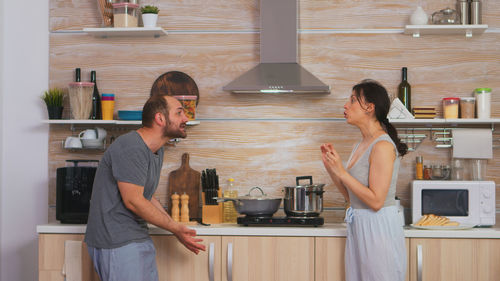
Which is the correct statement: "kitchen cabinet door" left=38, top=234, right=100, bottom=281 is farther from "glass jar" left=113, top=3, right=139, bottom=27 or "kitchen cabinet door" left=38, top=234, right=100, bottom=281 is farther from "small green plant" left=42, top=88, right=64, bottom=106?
"glass jar" left=113, top=3, right=139, bottom=27

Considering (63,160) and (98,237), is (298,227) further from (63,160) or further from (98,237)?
(63,160)

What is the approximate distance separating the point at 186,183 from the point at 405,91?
149 centimetres

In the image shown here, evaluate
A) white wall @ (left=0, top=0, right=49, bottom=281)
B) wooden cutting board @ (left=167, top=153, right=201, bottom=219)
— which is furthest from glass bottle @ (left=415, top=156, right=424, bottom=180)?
white wall @ (left=0, top=0, right=49, bottom=281)

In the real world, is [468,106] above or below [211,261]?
above

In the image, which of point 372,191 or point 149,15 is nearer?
point 372,191

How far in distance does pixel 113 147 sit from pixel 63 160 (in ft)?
4.46

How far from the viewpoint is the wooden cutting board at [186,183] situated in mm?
3701

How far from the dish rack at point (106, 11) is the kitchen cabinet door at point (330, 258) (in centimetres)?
189

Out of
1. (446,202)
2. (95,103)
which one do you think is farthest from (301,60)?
(95,103)

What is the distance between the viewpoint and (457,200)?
11.0ft

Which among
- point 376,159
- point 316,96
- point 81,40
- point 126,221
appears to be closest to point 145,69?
point 81,40

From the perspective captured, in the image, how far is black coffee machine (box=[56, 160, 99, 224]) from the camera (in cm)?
344

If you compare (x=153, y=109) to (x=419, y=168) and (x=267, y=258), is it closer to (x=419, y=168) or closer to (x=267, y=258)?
(x=267, y=258)

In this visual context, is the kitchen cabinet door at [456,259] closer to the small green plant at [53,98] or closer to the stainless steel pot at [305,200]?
the stainless steel pot at [305,200]
